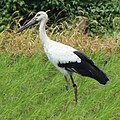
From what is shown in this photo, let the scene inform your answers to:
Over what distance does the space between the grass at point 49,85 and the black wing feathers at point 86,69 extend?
0.22 m

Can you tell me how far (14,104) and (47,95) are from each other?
62cm

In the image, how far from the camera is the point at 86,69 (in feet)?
21.2

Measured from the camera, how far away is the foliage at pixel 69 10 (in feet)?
32.9

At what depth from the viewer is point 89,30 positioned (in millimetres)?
10078

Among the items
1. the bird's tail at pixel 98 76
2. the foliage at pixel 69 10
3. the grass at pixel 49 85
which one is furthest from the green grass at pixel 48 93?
the foliage at pixel 69 10

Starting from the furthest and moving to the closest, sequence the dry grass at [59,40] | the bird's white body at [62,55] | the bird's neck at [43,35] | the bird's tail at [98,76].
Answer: the dry grass at [59,40] < the bird's neck at [43,35] < the bird's white body at [62,55] < the bird's tail at [98,76]

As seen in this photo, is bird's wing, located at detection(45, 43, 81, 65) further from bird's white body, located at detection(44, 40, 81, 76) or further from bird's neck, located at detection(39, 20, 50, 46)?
bird's neck, located at detection(39, 20, 50, 46)

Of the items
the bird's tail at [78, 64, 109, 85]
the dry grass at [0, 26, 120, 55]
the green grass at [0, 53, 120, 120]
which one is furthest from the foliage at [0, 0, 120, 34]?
the bird's tail at [78, 64, 109, 85]

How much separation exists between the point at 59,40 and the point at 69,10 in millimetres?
1444

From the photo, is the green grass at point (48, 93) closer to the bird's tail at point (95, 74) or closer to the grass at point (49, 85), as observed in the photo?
the grass at point (49, 85)

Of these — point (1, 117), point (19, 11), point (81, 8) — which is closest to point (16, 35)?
point (19, 11)

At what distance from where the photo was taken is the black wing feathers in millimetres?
6395

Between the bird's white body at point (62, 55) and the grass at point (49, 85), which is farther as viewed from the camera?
the bird's white body at point (62, 55)

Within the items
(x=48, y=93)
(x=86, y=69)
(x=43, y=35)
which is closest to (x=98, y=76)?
(x=86, y=69)
